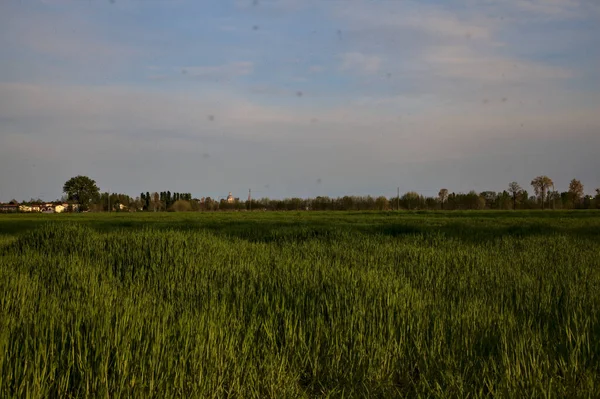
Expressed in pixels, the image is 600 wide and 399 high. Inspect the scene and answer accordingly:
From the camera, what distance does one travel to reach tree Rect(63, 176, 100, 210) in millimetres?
93000

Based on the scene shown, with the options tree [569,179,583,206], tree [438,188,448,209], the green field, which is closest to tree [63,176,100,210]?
tree [438,188,448,209]

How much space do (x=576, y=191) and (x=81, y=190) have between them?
265ft

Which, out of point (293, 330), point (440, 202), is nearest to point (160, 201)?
point (440, 202)

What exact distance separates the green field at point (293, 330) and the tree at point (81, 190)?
9046cm

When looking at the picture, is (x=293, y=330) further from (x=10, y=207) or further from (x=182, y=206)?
(x=10, y=207)

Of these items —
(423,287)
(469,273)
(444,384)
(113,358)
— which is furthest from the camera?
(469,273)

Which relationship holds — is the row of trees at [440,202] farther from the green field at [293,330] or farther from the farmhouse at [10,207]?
the green field at [293,330]

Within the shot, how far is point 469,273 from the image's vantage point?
7.92m

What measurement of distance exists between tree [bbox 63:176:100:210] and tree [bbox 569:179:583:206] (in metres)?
76.0

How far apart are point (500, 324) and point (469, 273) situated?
3.38 metres

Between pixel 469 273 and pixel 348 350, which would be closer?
pixel 348 350

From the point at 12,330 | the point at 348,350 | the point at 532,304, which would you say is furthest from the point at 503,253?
the point at 12,330

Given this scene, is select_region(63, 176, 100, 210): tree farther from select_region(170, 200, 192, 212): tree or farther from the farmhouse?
select_region(170, 200, 192, 212): tree

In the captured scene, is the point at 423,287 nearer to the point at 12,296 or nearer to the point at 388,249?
the point at 388,249
